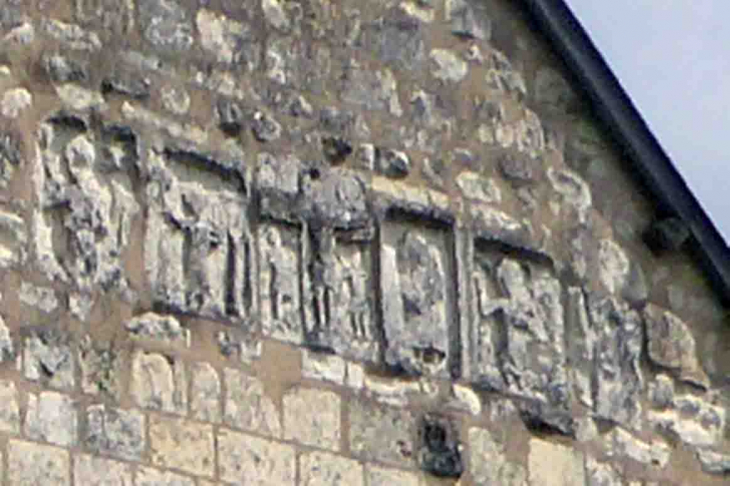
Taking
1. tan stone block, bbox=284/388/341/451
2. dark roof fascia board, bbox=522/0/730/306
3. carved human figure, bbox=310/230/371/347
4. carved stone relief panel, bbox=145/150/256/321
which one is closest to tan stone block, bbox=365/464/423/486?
tan stone block, bbox=284/388/341/451

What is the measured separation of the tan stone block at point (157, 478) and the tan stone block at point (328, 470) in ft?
1.37

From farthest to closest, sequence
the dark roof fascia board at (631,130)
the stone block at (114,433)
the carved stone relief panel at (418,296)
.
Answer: the dark roof fascia board at (631,130) < the carved stone relief panel at (418,296) < the stone block at (114,433)

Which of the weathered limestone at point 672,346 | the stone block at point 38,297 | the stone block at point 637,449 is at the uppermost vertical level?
the weathered limestone at point 672,346

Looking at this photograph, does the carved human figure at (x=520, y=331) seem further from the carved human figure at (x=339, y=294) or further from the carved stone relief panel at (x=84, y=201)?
the carved stone relief panel at (x=84, y=201)

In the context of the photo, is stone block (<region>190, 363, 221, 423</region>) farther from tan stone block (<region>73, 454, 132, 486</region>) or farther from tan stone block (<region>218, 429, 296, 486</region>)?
tan stone block (<region>73, 454, 132, 486</region>)

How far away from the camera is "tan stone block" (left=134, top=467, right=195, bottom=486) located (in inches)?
421

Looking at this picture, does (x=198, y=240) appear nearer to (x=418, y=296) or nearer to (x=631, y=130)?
(x=418, y=296)

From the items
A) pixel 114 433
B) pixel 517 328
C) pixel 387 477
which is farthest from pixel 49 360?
pixel 517 328

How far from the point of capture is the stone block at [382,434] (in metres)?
11.3

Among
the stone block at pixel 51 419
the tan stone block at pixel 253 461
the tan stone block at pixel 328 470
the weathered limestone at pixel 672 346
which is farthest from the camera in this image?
the weathered limestone at pixel 672 346

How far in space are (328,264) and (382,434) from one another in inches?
20.0

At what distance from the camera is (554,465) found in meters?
11.7

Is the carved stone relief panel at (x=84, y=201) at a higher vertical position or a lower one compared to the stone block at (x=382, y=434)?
higher

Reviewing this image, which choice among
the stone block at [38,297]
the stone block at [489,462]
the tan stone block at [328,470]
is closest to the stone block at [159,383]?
the stone block at [38,297]
